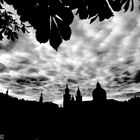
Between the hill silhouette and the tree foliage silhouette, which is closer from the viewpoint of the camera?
the tree foliage silhouette

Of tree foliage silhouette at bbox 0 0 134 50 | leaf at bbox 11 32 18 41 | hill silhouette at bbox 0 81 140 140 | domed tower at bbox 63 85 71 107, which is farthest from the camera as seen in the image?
domed tower at bbox 63 85 71 107

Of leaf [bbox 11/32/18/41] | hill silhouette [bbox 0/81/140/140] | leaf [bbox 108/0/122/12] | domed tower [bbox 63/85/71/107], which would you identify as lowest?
hill silhouette [bbox 0/81/140/140]

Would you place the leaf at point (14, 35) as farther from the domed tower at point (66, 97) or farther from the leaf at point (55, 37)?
the domed tower at point (66, 97)

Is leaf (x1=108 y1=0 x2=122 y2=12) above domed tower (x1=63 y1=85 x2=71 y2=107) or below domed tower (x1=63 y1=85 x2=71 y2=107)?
below

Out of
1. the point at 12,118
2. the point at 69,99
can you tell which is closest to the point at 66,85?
the point at 69,99

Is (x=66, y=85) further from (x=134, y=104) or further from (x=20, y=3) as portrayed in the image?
(x=20, y=3)

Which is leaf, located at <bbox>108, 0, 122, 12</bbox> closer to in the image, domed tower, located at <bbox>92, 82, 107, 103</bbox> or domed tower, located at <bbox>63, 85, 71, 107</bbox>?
domed tower, located at <bbox>92, 82, 107, 103</bbox>

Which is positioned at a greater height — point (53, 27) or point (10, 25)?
point (10, 25)

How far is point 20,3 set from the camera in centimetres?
145

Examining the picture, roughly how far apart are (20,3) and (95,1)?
2.67 feet

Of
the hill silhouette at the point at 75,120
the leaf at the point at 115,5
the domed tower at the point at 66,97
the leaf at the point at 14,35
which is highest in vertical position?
the domed tower at the point at 66,97

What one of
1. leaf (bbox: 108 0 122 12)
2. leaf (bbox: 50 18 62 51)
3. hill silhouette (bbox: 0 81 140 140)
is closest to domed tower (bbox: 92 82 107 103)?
hill silhouette (bbox: 0 81 140 140)

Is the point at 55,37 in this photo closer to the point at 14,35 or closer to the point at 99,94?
the point at 14,35

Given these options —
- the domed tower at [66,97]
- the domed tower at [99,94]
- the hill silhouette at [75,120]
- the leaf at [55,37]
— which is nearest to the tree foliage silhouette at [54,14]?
the leaf at [55,37]
